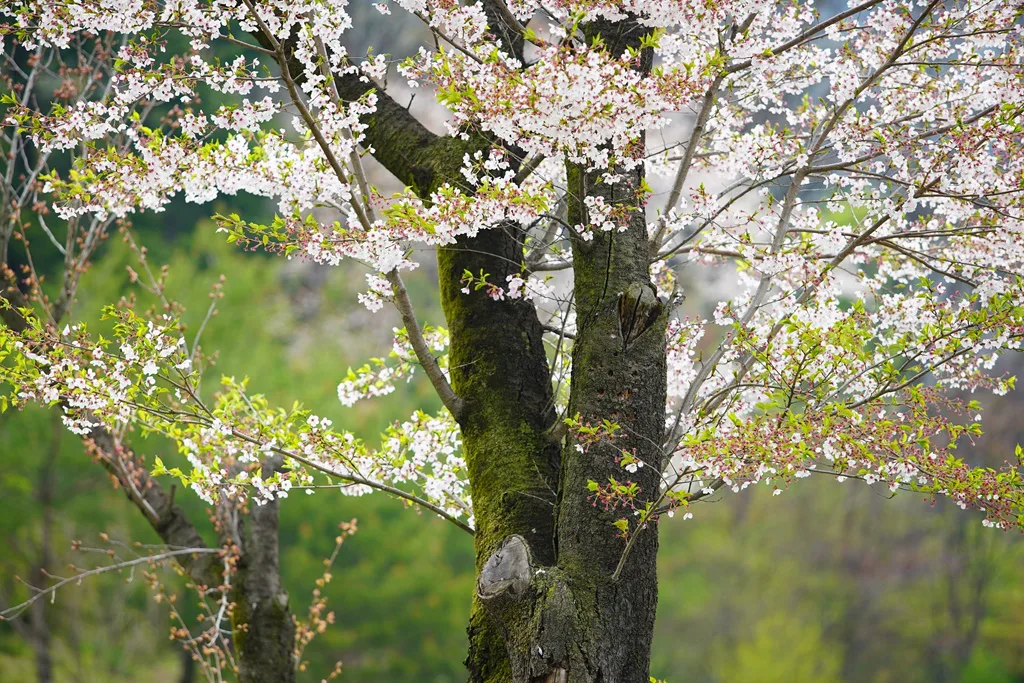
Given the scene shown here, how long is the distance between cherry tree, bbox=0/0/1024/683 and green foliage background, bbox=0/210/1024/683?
6.38 meters

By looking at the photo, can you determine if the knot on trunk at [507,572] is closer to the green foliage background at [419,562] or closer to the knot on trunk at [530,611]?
the knot on trunk at [530,611]

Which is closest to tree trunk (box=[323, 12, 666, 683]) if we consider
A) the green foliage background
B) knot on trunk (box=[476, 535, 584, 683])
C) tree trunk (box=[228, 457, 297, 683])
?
knot on trunk (box=[476, 535, 584, 683])

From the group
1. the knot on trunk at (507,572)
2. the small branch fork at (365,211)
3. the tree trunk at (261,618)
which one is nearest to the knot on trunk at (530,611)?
the knot on trunk at (507,572)

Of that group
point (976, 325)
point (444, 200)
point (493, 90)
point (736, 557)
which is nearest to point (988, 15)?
point (976, 325)

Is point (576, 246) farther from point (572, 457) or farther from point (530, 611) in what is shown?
point (530, 611)

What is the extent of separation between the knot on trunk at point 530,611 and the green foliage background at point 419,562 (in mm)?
7158

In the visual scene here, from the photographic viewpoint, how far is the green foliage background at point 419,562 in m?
9.62

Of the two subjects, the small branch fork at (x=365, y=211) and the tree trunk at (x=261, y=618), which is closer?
the small branch fork at (x=365, y=211)

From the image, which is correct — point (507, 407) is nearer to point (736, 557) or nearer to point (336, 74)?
point (336, 74)

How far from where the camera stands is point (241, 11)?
2559 mm

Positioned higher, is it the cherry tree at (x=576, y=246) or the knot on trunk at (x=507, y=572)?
the cherry tree at (x=576, y=246)

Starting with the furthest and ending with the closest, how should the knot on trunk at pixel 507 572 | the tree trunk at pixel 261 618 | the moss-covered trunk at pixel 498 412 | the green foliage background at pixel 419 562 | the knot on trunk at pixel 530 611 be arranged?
the green foliage background at pixel 419 562
the tree trunk at pixel 261 618
the moss-covered trunk at pixel 498 412
the knot on trunk at pixel 507 572
the knot on trunk at pixel 530 611

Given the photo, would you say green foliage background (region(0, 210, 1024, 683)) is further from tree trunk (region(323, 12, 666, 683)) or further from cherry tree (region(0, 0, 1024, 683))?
tree trunk (region(323, 12, 666, 683))

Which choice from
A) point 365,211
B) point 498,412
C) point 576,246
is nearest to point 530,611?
→ point 498,412
